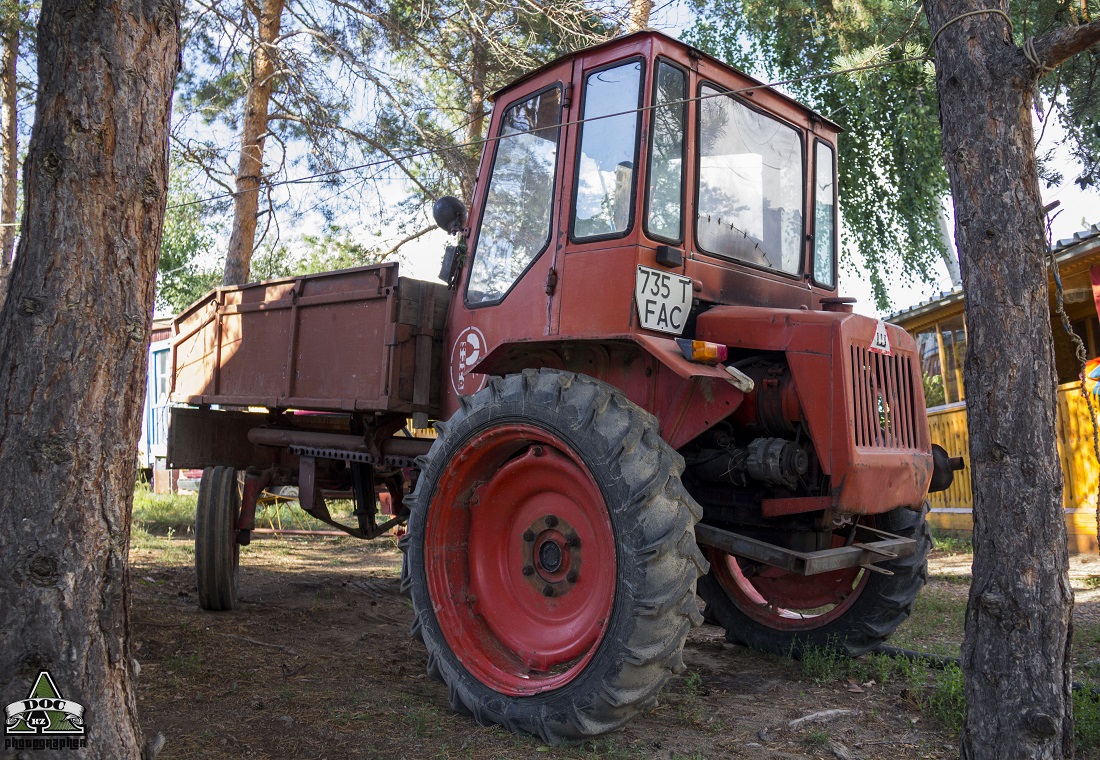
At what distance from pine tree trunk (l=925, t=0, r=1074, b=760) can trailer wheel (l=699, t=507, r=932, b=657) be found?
55.9 inches

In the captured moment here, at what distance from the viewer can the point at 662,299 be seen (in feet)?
13.7

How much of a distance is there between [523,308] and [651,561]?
166 centimetres

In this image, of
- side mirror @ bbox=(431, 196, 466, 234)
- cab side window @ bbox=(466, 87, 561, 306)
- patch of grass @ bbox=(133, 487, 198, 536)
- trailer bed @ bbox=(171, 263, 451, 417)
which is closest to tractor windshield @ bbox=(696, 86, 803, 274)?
cab side window @ bbox=(466, 87, 561, 306)

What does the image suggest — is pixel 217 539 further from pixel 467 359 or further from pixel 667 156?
pixel 667 156

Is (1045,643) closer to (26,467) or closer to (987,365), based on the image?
(987,365)

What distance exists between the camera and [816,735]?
380 cm

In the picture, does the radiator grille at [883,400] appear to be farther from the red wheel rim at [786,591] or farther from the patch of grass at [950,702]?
the patch of grass at [950,702]

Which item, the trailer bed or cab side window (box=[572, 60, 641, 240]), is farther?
the trailer bed

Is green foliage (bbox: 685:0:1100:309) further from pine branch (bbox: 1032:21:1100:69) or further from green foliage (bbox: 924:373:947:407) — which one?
pine branch (bbox: 1032:21:1100:69)

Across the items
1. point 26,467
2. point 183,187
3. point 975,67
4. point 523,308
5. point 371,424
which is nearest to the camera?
point 26,467

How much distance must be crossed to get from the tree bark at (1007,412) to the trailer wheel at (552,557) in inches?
44.2

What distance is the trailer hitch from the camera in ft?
13.2

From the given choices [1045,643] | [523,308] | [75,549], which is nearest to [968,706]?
[1045,643]

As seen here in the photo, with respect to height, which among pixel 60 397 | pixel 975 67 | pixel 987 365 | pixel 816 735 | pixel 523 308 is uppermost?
pixel 975 67
